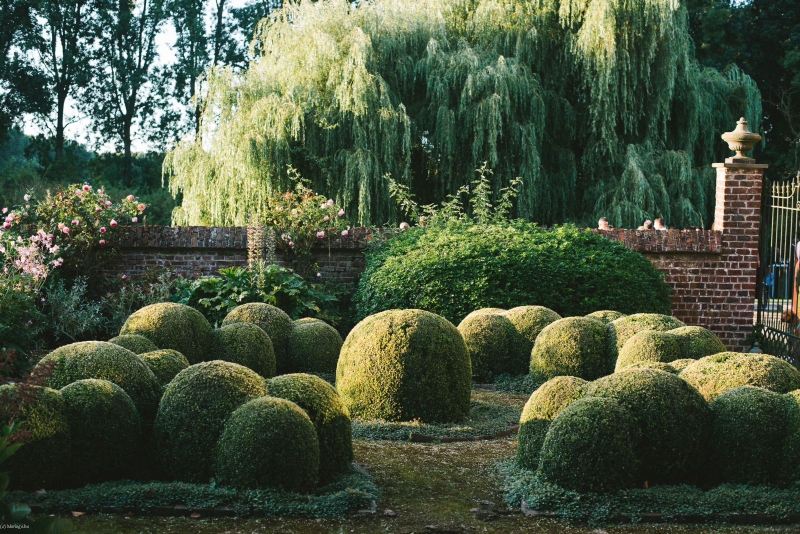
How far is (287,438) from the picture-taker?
418 centimetres

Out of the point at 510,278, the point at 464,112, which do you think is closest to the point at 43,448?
the point at 510,278

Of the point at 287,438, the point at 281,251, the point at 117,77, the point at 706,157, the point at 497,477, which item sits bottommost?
the point at 497,477

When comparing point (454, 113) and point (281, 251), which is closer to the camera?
point (281, 251)

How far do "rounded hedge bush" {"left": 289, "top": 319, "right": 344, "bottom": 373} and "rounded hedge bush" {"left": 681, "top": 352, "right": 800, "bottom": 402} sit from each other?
11.5 feet

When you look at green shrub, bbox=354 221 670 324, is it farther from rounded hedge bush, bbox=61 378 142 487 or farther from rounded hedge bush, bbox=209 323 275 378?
rounded hedge bush, bbox=61 378 142 487

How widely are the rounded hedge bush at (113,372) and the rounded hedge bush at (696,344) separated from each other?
4068 millimetres

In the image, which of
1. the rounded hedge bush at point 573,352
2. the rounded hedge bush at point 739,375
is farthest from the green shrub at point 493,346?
the rounded hedge bush at point 739,375

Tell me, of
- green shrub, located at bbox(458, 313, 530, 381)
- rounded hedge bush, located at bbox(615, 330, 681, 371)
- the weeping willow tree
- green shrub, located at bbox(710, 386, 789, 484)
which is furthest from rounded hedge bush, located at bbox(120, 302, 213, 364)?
the weeping willow tree

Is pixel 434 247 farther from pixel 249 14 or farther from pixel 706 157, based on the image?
pixel 249 14

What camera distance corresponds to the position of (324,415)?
4.55m

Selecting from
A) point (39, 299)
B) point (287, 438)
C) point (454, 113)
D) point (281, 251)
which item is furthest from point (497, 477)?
point (454, 113)

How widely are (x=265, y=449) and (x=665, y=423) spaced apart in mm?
2059

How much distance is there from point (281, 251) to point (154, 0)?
22654mm

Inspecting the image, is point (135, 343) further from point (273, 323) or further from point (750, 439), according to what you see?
point (750, 439)
